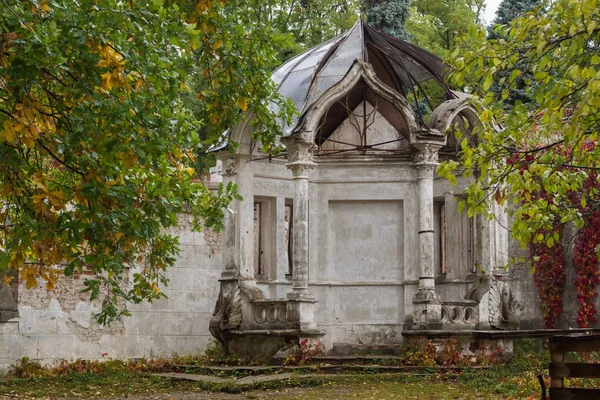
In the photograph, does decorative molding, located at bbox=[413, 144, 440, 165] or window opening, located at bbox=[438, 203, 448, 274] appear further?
window opening, located at bbox=[438, 203, 448, 274]

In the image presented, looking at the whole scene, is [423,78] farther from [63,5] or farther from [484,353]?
[63,5]

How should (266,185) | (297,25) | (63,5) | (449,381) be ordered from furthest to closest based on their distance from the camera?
(297,25)
(266,185)
(449,381)
(63,5)

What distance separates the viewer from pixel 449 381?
15406 millimetres

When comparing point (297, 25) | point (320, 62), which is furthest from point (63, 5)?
point (297, 25)

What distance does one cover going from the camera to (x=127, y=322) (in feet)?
68.1

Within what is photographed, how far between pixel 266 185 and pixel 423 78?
404cm

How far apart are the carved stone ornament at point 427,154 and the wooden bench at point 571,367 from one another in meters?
8.53

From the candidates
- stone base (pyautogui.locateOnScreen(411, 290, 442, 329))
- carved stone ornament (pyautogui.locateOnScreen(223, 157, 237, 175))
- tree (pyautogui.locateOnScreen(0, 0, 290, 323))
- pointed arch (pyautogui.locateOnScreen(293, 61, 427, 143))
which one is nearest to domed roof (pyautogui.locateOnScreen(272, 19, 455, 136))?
pointed arch (pyautogui.locateOnScreen(293, 61, 427, 143))

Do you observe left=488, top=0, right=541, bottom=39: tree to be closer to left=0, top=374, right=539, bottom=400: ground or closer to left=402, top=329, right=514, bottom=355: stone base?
left=402, top=329, right=514, bottom=355: stone base

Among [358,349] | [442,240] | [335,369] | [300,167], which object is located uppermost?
[300,167]

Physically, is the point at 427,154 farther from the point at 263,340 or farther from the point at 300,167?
the point at 263,340

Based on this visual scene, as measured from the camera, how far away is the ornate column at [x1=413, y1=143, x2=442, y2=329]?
1770cm

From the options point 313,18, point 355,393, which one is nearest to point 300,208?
point 355,393

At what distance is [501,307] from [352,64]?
5.40 meters
